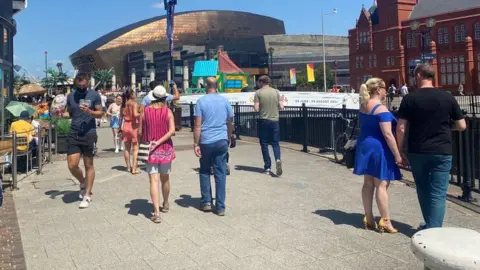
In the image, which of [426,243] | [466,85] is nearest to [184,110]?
[426,243]

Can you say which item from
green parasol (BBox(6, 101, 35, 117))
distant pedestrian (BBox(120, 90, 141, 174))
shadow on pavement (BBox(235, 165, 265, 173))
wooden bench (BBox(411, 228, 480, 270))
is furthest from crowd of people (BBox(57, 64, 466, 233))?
green parasol (BBox(6, 101, 35, 117))

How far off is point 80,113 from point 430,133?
4.84 meters

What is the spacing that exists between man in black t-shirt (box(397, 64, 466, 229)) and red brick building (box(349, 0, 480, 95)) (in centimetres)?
5531

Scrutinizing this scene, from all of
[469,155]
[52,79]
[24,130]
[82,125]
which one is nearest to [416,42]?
[52,79]

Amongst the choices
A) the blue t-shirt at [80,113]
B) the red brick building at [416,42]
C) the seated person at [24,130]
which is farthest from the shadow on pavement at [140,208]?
→ the red brick building at [416,42]

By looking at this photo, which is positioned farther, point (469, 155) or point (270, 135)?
point (270, 135)

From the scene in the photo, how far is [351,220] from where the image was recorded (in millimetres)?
6266

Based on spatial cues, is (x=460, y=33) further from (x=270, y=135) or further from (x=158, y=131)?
(x=158, y=131)

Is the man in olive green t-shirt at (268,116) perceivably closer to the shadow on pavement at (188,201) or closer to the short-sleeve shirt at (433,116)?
the shadow on pavement at (188,201)

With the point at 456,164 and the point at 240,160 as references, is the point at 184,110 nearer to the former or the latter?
the point at 240,160

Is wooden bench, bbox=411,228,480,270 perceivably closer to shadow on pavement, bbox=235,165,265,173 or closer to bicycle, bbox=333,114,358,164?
Answer: shadow on pavement, bbox=235,165,265,173

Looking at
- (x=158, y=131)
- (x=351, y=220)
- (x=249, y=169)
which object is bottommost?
(x=351, y=220)

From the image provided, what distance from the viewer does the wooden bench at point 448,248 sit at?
239 centimetres

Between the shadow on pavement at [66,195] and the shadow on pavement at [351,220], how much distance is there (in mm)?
3965
